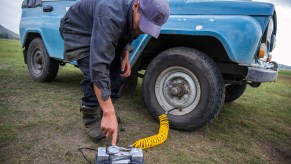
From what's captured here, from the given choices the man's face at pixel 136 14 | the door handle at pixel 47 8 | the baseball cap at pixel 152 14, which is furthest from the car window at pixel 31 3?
the baseball cap at pixel 152 14

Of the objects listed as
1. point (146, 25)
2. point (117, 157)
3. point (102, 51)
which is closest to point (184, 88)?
point (146, 25)

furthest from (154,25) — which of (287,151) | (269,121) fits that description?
(269,121)

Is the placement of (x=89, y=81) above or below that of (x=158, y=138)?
above

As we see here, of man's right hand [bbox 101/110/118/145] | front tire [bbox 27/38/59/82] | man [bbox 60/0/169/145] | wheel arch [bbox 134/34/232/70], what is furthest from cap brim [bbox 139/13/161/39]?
front tire [bbox 27/38/59/82]

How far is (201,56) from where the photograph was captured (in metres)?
2.47

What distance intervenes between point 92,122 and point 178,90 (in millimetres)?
921

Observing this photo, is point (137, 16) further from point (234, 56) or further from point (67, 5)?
point (67, 5)

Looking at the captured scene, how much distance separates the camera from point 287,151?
2.40 metres

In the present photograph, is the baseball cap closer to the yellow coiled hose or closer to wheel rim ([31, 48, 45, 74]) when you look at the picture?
the yellow coiled hose

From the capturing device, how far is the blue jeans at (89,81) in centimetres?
202

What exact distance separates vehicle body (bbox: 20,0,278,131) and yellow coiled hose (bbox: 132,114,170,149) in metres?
0.09

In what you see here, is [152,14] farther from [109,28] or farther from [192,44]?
[192,44]

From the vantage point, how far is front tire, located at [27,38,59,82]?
159 inches

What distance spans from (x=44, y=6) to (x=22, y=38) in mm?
851
